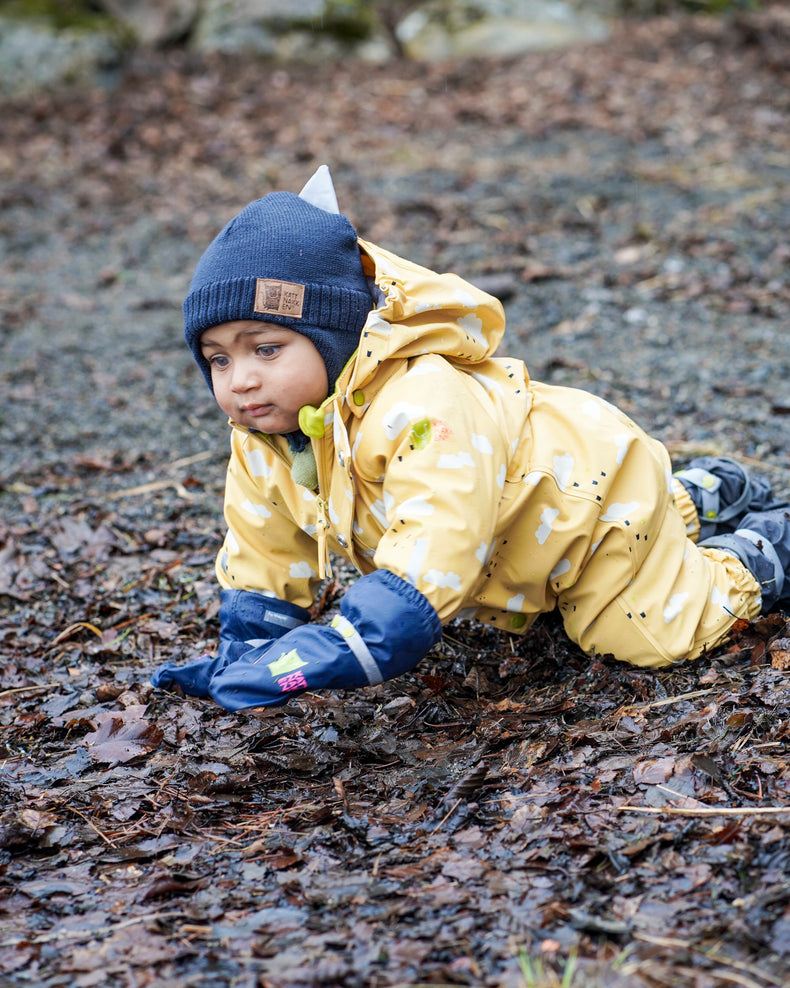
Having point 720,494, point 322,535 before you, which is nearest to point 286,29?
point 720,494

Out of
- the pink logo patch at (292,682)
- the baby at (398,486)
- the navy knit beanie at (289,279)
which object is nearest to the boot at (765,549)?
the baby at (398,486)

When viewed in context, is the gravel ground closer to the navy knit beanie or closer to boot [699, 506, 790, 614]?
boot [699, 506, 790, 614]

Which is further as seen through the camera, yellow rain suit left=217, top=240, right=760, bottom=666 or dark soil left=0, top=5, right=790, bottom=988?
yellow rain suit left=217, top=240, right=760, bottom=666

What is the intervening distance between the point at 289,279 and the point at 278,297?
0.22ft

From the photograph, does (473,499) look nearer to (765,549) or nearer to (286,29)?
(765,549)

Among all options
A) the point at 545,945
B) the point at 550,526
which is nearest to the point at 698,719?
the point at 550,526

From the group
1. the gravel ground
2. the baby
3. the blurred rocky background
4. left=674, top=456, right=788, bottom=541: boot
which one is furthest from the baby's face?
the blurred rocky background

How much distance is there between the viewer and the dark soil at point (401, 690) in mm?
2232

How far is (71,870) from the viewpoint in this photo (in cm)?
265

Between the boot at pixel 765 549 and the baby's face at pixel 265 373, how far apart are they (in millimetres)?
1669

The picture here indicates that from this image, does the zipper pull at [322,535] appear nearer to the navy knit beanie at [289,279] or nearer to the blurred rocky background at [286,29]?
the navy knit beanie at [289,279]

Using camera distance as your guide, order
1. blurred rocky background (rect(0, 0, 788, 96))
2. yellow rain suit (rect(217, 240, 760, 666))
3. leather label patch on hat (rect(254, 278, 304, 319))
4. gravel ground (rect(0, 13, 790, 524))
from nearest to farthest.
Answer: yellow rain suit (rect(217, 240, 760, 666))
leather label patch on hat (rect(254, 278, 304, 319))
gravel ground (rect(0, 13, 790, 524))
blurred rocky background (rect(0, 0, 788, 96))

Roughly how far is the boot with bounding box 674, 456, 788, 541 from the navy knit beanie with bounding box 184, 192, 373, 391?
1.58 m

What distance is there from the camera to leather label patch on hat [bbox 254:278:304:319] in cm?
304
